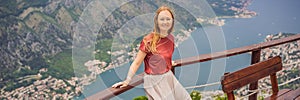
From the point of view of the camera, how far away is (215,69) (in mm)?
2004

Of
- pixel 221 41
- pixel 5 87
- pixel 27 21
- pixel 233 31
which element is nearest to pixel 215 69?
pixel 221 41

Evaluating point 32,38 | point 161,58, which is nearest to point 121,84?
point 161,58

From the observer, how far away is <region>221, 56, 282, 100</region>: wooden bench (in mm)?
1550

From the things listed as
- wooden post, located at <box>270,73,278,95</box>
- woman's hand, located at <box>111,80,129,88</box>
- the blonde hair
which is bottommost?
wooden post, located at <box>270,73,278,95</box>

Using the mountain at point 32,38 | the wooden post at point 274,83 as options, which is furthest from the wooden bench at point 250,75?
the mountain at point 32,38

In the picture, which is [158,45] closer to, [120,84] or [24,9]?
[120,84]

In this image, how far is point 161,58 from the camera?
5.26ft

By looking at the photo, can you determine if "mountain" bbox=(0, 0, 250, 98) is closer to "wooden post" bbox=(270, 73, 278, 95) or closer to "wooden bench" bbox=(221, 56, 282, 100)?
"wooden post" bbox=(270, 73, 278, 95)

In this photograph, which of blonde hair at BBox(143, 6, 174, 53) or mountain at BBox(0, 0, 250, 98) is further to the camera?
mountain at BBox(0, 0, 250, 98)

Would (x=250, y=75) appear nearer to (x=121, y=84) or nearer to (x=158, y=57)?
(x=158, y=57)

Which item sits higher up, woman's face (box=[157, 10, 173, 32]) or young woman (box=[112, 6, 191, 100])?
woman's face (box=[157, 10, 173, 32])

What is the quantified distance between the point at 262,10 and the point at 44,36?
12478 mm

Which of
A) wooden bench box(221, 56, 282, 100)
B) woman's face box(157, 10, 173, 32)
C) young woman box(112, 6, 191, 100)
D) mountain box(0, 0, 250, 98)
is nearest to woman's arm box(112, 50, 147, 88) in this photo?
young woman box(112, 6, 191, 100)

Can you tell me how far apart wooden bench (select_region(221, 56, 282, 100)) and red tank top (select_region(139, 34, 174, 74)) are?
0.28 metres
